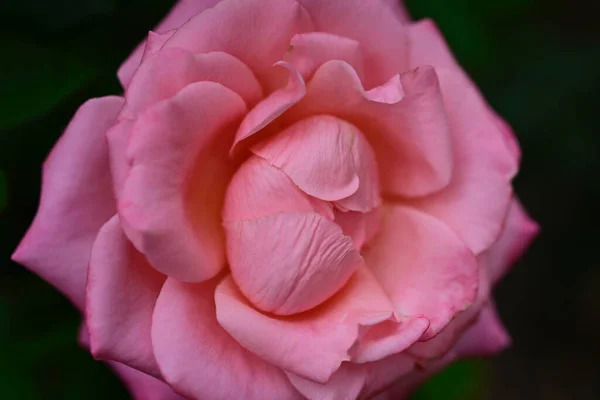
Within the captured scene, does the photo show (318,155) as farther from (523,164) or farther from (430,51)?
(523,164)

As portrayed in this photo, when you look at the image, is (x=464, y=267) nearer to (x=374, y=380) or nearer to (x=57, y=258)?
(x=374, y=380)

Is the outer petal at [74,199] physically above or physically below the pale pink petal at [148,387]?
above

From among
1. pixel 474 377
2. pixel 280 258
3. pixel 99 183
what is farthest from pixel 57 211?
pixel 474 377

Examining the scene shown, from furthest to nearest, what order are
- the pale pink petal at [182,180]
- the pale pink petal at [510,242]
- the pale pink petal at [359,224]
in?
the pale pink petal at [510,242], the pale pink petal at [359,224], the pale pink petal at [182,180]

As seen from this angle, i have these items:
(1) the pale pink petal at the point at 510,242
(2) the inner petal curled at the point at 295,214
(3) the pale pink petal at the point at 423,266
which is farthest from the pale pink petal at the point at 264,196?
(1) the pale pink petal at the point at 510,242

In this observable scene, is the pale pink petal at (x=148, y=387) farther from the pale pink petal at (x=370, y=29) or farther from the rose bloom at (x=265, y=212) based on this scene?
the pale pink petal at (x=370, y=29)

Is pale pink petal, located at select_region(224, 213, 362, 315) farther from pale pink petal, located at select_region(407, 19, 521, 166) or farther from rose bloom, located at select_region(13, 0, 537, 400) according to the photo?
pale pink petal, located at select_region(407, 19, 521, 166)

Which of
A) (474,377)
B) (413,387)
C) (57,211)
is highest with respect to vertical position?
(57,211)
